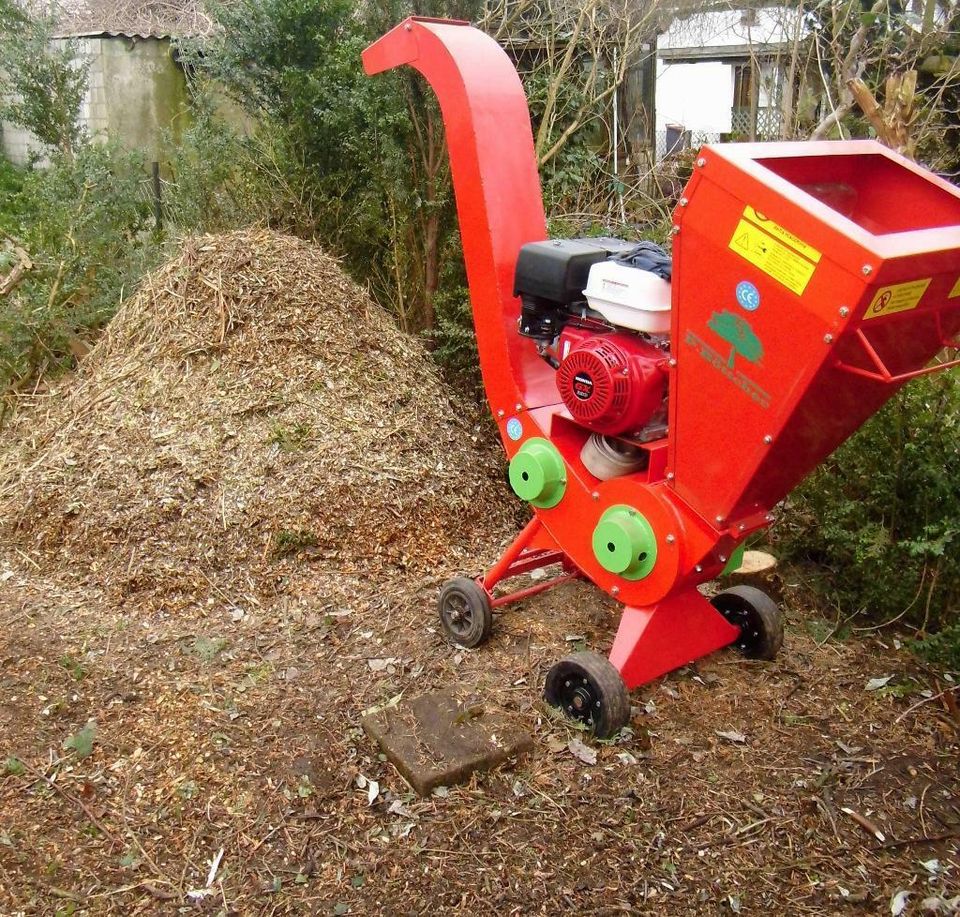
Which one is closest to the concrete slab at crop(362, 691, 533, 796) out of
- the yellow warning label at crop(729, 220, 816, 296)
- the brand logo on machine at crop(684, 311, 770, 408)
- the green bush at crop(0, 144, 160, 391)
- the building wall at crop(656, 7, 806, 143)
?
the brand logo on machine at crop(684, 311, 770, 408)

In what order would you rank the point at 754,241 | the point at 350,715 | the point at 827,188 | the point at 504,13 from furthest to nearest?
the point at 504,13, the point at 350,715, the point at 827,188, the point at 754,241

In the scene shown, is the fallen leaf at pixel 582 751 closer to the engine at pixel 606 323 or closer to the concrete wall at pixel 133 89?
the engine at pixel 606 323

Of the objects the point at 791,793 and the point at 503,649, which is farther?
the point at 503,649

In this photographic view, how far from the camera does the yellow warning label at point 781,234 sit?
2.18 metres

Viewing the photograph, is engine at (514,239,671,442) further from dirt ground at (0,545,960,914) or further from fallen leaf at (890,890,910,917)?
fallen leaf at (890,890,910,917)

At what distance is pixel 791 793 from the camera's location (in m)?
2.78

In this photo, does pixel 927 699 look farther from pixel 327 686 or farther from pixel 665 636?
pixel 327 686

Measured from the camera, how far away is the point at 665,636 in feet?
9.85

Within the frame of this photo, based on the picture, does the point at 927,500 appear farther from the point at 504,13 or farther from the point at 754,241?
the point at 504,13

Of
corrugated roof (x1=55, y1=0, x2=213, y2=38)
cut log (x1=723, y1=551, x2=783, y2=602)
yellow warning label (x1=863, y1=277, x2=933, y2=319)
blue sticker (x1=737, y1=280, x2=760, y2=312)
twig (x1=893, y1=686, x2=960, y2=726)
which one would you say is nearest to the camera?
yellow warning label (x1=863, y1=277, x2=933, y2=319)

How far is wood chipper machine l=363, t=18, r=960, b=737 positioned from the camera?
2.24 m

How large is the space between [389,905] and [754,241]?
6.13ft

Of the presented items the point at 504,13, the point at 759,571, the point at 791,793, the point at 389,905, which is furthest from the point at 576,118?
the point at 389,905

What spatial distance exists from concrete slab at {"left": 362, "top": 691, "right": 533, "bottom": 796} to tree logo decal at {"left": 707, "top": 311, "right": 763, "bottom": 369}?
1.30 m
